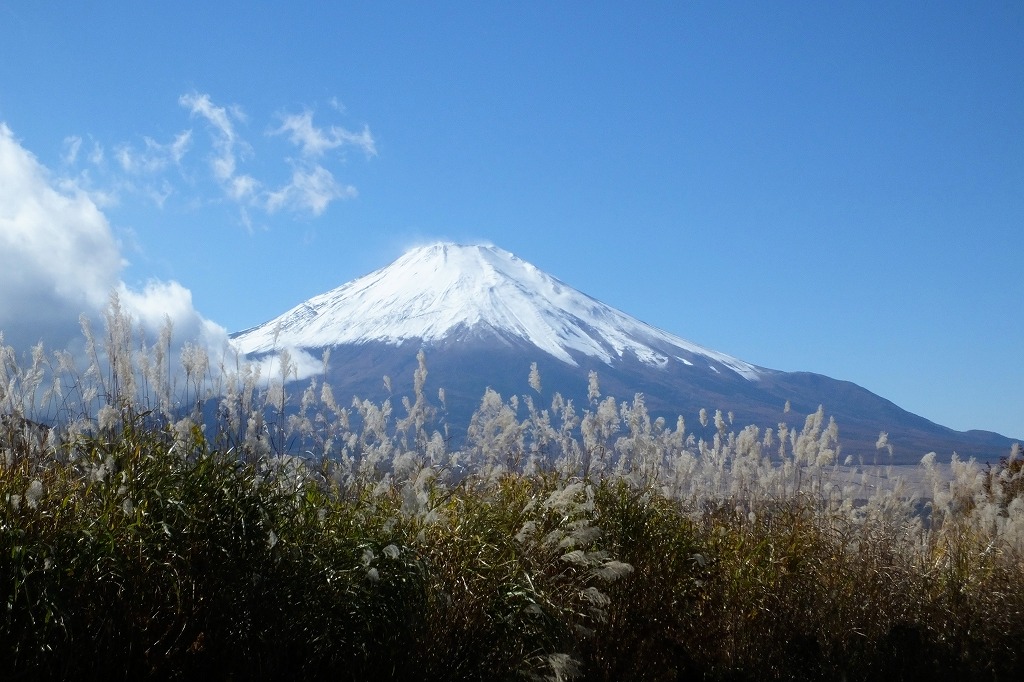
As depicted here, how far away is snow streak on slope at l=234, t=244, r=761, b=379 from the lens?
152500 mm

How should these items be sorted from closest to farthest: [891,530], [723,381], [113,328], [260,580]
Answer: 1. [260,580]
2. [113,328]
3. [891,530]
4. [723,381]

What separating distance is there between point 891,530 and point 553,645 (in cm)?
511

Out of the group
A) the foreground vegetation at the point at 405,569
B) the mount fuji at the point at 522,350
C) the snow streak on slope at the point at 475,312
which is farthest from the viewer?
the snow streak on slope at the point at 475,312

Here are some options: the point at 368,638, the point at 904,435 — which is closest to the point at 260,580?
the point at 368,638

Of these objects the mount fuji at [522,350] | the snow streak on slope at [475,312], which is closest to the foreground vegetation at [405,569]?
the mount fuji at [522,350]

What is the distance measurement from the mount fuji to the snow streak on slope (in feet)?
0.79

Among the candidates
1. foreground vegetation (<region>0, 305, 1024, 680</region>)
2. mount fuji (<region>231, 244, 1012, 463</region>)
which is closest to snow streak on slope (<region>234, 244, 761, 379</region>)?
mount fuji (<region>231, 244, 1012, 463</region>)

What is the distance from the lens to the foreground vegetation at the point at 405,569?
4.05 m

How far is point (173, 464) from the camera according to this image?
4.56 meters

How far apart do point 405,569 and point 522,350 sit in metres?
142

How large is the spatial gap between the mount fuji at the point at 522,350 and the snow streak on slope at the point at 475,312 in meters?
0.24

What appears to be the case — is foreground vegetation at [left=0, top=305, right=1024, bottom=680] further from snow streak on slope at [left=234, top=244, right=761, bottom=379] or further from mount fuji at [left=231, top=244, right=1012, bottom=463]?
snow streak on slope at [left=234, top=244, right=761, bottom=379]

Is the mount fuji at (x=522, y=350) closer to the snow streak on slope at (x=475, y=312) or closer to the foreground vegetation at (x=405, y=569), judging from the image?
the snow streak on slope at (x=475, y=312)

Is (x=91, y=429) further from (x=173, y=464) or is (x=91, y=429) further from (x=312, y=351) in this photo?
(x=312, y=351)
